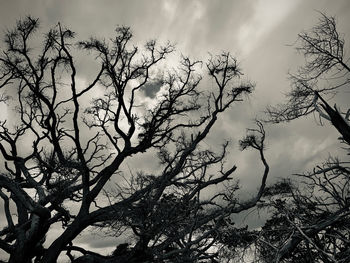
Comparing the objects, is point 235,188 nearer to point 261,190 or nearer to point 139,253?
point 261,190

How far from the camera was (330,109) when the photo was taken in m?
3.91

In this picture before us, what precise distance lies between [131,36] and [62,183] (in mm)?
6346

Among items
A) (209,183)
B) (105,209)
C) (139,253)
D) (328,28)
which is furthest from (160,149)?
(328,28)

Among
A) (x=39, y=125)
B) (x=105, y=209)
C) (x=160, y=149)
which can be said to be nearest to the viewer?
(x=105, y=209)

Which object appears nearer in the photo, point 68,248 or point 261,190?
point 68,248

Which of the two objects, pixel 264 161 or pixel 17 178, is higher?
pixel 17 178

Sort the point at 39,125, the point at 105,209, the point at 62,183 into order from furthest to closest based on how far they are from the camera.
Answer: the point at 39,125
the point at 62,183
the point at 105,209

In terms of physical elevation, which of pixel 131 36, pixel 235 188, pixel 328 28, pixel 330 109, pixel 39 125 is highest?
pixel 131 36

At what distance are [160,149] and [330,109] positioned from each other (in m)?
9.00

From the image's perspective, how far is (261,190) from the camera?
429 inches

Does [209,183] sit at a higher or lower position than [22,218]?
lower

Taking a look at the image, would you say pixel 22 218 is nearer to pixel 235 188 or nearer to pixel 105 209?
pixel 105 209

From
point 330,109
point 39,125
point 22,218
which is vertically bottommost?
point 330,109

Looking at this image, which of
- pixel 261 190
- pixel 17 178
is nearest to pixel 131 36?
pixel 17 178
